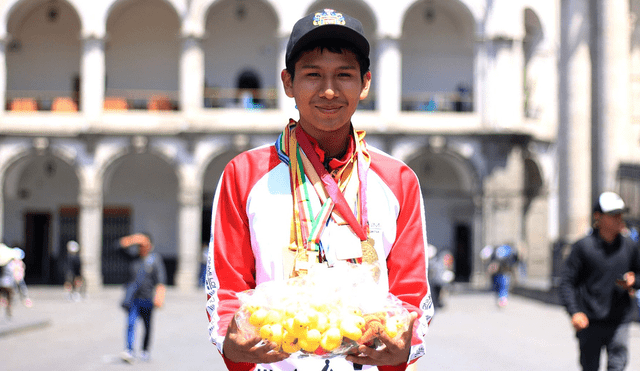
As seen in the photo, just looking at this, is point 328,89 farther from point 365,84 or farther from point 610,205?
point 610,205

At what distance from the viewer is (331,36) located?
209 centimetres

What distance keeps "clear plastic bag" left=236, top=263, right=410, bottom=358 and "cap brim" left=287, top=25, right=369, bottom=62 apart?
58 cm

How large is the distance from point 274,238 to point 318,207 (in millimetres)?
141

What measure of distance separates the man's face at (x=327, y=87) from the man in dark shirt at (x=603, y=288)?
14.5ft

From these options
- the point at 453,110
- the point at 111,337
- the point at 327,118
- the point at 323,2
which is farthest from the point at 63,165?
the point at 327,118

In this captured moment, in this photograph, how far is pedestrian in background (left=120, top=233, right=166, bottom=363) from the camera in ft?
35.5

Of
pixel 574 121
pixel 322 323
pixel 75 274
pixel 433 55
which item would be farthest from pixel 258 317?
pixel 433 55

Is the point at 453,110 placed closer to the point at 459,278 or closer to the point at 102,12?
the point at 459,278

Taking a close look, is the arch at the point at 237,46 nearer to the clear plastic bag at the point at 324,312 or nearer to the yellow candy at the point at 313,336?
the clear plastic bag at the point at 324,312

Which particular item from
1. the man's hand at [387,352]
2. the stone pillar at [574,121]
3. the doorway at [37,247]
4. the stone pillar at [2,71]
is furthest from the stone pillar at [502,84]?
the man's hand at [387,352]

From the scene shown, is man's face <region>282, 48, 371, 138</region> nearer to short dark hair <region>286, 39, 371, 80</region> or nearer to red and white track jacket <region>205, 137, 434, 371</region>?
short dark hair <region>286, 39, 371, 80</region>

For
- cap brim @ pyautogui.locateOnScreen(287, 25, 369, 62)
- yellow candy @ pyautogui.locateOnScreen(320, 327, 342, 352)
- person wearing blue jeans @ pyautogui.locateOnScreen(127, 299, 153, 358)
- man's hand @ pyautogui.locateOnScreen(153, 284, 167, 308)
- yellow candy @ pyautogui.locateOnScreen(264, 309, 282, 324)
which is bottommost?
person wearing blue jeans @ pyautogui.locateOnScreen(127, 299, 153, 358)

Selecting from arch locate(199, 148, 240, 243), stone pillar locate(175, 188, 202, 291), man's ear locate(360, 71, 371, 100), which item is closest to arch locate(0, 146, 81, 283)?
arch locate(199, 148, 240, 243)

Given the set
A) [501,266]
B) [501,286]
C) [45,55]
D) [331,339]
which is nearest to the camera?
[331,339]
